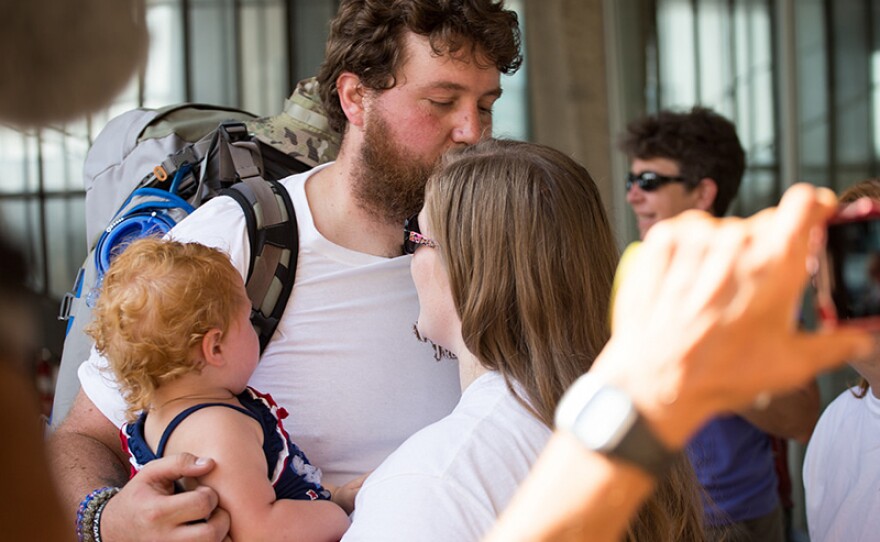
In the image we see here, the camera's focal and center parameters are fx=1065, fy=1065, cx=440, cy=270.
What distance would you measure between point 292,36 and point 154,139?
405cm

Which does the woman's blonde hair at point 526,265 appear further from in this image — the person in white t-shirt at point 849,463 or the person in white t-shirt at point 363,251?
the person in white t-shirt at point 849,463

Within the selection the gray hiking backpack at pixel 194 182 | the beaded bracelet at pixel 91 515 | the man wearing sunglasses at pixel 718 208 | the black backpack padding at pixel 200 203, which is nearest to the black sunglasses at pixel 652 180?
the man wearing sunglasses at pixel 718 208

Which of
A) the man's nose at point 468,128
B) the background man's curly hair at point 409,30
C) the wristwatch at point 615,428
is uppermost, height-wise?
the background man's curly hair at point 409,30

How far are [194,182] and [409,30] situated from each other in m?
0.69

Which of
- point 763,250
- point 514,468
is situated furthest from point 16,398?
point 514,468

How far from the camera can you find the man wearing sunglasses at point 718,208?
11.6ft

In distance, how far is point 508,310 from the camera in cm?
193

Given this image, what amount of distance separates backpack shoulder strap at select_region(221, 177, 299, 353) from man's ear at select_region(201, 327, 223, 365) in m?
0.27

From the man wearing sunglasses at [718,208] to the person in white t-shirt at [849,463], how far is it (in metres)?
0.63

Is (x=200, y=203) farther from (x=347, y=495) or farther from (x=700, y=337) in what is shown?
(x=700, y=337)

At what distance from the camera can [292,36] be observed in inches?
268

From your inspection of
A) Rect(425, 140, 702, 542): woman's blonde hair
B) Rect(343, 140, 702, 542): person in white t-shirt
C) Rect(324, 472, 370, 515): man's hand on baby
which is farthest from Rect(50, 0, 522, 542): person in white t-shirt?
Rect(425, 140, 702, 542): woman's blonde hair

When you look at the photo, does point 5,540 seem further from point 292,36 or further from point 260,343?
point 292,36

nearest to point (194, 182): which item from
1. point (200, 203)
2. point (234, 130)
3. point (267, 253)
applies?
point (200, 203)
